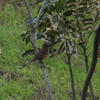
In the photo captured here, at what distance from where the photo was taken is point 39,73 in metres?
3.56

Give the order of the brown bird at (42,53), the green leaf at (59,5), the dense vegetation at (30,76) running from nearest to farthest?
the brown bird at (42,53) < the green leaf at (59,5) < the dense vegetation at (30,76)

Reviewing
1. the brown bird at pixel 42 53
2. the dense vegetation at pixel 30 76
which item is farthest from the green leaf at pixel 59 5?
the dense vegetation at pixel 30 76

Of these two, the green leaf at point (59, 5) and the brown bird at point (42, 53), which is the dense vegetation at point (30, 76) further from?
the brown bird at point (42, 53)

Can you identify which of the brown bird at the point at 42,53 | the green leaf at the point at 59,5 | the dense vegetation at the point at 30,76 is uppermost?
the green leaf at the point at 59,5

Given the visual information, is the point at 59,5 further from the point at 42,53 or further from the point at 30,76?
the point at 30,76

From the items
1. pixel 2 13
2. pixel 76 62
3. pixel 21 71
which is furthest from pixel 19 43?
pixel 2 13

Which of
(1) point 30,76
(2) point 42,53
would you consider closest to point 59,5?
(2) point 42,53

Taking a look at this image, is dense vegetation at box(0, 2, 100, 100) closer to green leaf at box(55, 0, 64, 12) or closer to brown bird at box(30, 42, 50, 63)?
green leaf at box(55, 0, 64, 12)

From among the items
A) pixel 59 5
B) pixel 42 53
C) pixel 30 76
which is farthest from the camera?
pixel 30 76

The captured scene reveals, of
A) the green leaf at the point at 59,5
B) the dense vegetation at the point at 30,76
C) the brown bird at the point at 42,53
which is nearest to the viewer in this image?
the brown bird at the point at 42,53

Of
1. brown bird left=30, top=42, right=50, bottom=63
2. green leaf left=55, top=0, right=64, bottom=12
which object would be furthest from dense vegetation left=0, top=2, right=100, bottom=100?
brown bird left=30, top=42, right=50, bottom=63

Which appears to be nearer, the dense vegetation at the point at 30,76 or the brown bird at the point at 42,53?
the brown bird at the point at 42,53

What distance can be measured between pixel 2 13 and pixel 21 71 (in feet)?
7.89

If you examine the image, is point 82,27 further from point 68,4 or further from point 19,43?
point 19,43
